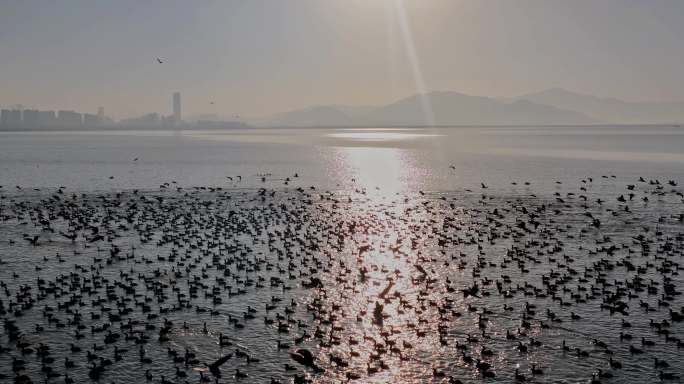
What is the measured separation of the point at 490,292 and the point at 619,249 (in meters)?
18.4

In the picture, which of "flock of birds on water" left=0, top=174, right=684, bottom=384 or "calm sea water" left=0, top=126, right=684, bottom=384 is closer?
"flock of birds on water" left=0, top=174, right=684, bottom=384

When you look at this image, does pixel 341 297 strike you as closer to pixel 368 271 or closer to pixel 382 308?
pixel 382 308

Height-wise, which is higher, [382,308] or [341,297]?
[382,308]

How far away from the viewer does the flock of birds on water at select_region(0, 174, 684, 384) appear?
27.0 meters

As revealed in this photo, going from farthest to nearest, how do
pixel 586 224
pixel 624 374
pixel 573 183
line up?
pixel 573 183 → pixel 586 224 → pixel 624 374

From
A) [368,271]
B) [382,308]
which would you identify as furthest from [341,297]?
[368,271]

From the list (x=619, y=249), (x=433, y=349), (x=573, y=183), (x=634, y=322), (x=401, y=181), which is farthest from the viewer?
(x=401, y=181)

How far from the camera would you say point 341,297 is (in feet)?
121

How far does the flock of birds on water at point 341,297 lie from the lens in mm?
27016

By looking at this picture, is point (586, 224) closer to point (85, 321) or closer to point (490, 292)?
point (490, 292)

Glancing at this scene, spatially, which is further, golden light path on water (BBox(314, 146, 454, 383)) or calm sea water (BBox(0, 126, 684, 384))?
calm sea water (BBox(0, 126, 684, 384))

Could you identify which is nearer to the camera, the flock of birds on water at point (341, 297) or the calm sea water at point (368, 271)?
the flock of birds on water at point (341, 297)

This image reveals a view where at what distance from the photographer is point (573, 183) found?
10031 centimetres

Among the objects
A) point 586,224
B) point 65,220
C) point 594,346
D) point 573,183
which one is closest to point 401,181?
point 573,183
